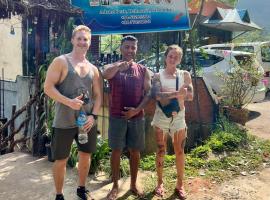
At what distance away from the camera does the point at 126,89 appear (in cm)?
416

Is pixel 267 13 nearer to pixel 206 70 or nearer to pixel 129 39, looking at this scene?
pixel 206 70

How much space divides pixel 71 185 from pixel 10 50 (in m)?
9.38

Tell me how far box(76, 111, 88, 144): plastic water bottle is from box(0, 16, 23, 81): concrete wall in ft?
31.4

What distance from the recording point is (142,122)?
4.32 meters

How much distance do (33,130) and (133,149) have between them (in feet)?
7.82

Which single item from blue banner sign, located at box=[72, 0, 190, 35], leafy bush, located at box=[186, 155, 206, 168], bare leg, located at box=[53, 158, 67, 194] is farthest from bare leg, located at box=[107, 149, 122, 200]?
blue banner sign, located at box=[72, 0, 190, 35]

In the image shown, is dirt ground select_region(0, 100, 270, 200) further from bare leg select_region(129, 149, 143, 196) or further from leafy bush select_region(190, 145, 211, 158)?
leafy bush select_region(190, 145, 211, 158)

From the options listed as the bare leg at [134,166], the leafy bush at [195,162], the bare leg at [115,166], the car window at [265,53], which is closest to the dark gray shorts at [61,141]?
the bare leg at [115,166]

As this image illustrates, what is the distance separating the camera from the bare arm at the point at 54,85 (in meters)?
3.57

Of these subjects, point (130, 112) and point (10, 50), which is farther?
point (10, 50)

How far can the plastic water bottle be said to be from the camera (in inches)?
145

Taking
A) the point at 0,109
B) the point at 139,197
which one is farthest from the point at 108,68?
the point at 0,109

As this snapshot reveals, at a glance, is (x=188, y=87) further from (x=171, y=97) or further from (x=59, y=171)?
(x=59, y=171)

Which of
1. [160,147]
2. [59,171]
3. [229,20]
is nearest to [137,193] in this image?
[160,147]
